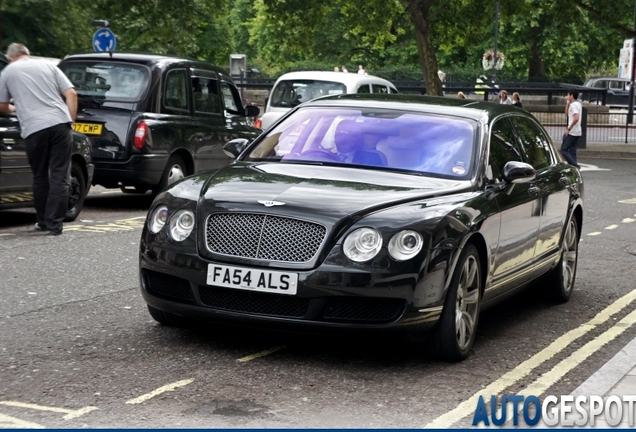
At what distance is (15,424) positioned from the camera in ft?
16.9

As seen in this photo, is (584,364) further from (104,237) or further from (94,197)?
(94,197)

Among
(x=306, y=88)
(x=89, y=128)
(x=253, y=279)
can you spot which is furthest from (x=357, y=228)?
(x=306, y=88)

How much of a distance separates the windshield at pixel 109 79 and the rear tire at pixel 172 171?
3.15 ft

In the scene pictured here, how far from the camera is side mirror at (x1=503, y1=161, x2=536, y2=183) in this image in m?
7.64

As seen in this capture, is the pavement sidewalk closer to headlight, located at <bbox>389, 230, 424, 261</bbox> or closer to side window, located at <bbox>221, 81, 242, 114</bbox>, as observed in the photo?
side window, located at <bbox>221, 81, 242, 114</bbox>

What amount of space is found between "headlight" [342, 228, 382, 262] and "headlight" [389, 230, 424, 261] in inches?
3.0

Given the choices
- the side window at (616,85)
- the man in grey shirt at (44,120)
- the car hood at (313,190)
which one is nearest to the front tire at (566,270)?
the car hood at (313,190)

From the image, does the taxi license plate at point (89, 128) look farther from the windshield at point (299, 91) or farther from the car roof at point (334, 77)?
the car roof at point (334, 77)

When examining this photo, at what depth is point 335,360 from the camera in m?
6.76

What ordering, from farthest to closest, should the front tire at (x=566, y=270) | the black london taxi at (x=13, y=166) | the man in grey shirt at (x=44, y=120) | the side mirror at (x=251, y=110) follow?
the side mirror at (x=251, y=110)
the black london taxi at (x=13, y=166)
the man in grey shirt at (x=44, y=120)
the front tire at (x=566, y=270)

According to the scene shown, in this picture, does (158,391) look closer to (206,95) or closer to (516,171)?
(516,171)

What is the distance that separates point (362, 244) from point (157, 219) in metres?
1.26

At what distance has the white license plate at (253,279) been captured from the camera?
639cm

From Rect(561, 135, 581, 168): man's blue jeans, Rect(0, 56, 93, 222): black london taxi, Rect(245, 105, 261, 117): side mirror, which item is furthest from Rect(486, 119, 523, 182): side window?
Rect(561, 135, 581, 168): man's blue jeans
